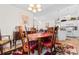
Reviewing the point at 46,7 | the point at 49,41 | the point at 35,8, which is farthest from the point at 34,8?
the point at 49,41

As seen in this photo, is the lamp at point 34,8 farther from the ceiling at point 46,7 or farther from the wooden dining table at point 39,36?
the wooden dining table at point 39,36

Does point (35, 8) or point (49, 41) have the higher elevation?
point (35, 8)

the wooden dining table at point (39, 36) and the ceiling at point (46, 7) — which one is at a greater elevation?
the ceiling at point (46, 7)

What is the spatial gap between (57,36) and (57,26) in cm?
11

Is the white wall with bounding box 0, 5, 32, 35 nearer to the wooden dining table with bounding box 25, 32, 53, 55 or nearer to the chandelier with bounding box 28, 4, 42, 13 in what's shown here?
the chandelier with bounding box 28, 4, 42, 13

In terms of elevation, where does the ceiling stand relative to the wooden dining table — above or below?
above

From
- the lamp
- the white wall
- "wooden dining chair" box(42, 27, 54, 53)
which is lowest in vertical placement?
"wooden dining chair" box(42, 27, 54, 53)

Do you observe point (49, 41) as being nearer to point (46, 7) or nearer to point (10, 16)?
point (46, 7)

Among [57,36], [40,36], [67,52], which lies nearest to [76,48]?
[67,52]

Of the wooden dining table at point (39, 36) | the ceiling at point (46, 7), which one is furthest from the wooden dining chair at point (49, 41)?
the ceiling at point (46, 7)

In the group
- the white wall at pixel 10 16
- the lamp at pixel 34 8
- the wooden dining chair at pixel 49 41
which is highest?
the lamp at pixel 34 8

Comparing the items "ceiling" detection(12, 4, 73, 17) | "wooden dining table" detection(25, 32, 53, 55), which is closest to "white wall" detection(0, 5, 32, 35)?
"ceiling" detection(12, 4, 73, 17)

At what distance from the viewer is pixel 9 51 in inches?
58.6

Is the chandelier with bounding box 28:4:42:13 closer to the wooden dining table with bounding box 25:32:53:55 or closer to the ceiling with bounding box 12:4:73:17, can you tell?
the ceiling with bounding box 12:4:73:17
